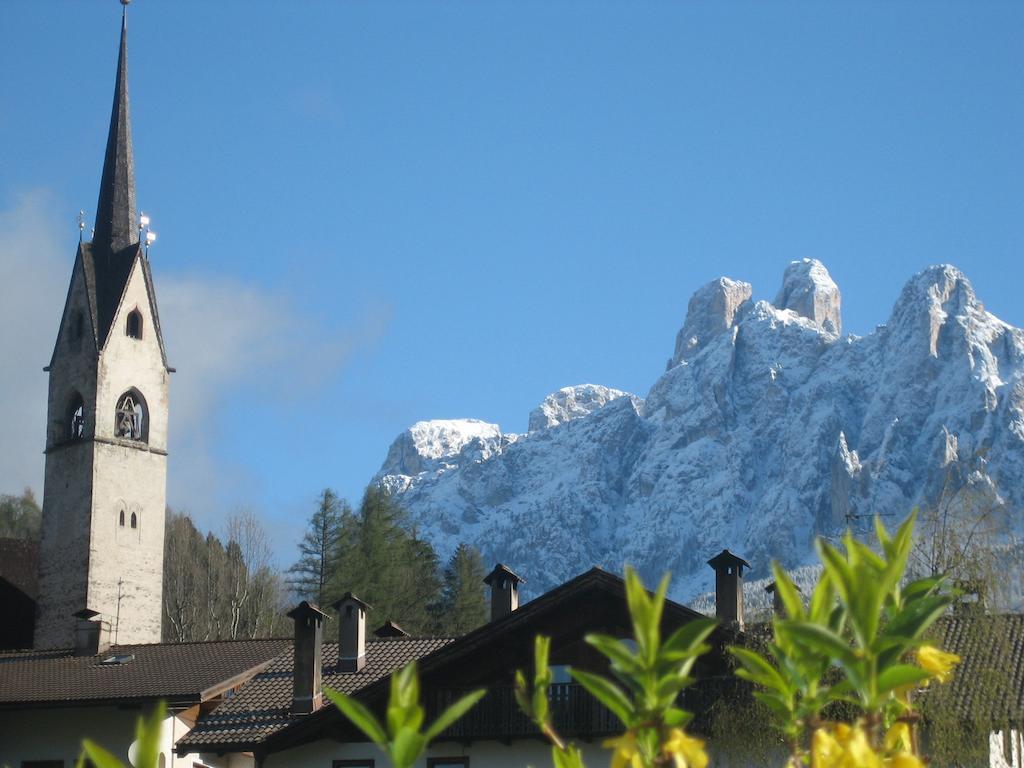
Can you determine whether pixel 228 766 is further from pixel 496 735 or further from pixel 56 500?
pixel 56 500

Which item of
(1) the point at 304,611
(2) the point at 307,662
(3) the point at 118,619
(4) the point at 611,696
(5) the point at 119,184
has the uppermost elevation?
(5) the point at 119,184

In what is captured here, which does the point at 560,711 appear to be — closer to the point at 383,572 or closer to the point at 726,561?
the point at 726,561

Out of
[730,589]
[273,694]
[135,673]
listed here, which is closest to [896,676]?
[730,589]

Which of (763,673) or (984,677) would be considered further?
(984,677)

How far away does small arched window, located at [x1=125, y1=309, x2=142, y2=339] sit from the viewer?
56.2 meters

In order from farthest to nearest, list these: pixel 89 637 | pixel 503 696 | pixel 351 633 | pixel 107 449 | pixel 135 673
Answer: pixel 107 449, pixel 89 637, pixel 135 673, pixel 351 633, pixel 503 696

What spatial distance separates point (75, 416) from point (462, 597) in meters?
30.1

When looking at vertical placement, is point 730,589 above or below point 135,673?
above

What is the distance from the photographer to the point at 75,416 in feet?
184

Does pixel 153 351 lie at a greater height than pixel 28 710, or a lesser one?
greater

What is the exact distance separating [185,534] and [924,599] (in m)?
83.6

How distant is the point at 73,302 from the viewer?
56.4 m

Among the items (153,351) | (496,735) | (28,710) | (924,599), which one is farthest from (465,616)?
(924,599)

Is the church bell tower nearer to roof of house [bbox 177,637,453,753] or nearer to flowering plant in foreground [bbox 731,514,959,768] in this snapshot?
roof of house [bbox 177,637,453,753]
